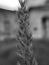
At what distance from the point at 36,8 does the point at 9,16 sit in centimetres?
410

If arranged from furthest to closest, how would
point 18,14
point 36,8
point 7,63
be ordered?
1. point 36,8
2. point 7,63
3. point 18,14

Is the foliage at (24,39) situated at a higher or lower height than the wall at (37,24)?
higher

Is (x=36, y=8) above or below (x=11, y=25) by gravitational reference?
above

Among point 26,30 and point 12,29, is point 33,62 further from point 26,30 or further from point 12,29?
point 12,29

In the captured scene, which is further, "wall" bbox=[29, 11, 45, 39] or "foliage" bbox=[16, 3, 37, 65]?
"wall" bbox=[29, 11, 45, 39]

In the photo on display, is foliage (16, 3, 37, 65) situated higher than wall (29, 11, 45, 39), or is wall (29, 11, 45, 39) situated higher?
foliage (16, 3, 37, 65)

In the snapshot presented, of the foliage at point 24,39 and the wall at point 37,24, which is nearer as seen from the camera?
the foliage at point 24,39

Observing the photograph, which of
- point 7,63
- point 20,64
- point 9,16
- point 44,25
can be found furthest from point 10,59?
point 9,16

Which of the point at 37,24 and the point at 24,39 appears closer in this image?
the point at 24,39

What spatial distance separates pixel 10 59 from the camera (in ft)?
31.3

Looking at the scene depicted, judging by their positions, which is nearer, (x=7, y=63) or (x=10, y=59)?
(x=7, y=63)

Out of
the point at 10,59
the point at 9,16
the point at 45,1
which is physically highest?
the point at 45,1

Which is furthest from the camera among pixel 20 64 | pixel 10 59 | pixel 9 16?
pixel 9 16

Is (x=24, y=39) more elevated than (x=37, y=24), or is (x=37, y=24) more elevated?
(x=24, y=39)
